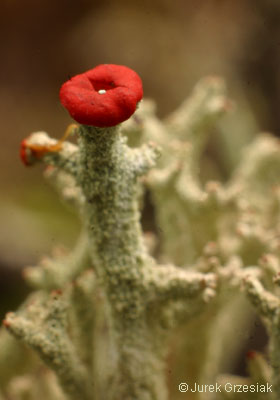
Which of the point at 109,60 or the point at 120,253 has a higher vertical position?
the point at 109,60

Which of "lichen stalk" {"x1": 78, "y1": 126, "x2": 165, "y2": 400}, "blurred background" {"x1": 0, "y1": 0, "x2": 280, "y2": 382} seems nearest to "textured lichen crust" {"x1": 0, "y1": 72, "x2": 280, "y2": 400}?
"lichen stalk" {"x1": 78, "y1": 126, "x2": 165, "y2": 400}

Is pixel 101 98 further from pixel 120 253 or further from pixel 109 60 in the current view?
pixel 109 60

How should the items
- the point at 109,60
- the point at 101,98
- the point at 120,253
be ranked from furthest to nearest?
the point at 109,60
the point at 120,253
the point at 101,98

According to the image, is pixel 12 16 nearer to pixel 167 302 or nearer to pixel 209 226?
pixel 209 226

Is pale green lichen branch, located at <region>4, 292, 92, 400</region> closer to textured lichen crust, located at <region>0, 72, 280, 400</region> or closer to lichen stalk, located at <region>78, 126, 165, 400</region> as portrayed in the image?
textured lichen crust, located at <region>0, 72, 280, 400</region>

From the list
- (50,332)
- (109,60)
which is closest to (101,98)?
(50,332)

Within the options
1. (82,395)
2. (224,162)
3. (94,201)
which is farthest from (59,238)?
(94,201)
